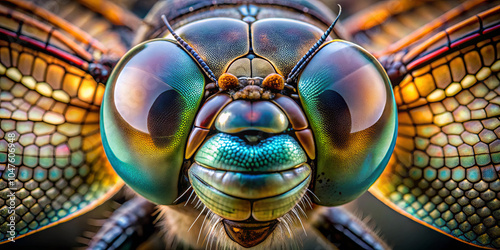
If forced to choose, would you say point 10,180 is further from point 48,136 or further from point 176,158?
point 176,158

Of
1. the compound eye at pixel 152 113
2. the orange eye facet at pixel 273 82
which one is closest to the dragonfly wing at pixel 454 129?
the orange eye facet at pixel 273 82

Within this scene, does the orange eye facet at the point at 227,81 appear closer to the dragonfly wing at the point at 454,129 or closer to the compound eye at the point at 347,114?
the compound eye at the point at 347,114

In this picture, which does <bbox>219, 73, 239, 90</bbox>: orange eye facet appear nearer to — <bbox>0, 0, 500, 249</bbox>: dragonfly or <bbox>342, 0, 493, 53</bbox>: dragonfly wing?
<bbox>0, 0, 500, 249</bbox>: dragonfly

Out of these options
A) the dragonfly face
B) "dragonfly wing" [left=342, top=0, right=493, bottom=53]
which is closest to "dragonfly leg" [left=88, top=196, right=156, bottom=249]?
the dragonfly face

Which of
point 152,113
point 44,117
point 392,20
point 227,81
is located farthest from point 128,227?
point 392,20

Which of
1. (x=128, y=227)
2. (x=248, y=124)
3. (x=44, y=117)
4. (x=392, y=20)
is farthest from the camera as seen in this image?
(x=392, y=20)

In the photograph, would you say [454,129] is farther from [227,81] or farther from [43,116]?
[43,116]

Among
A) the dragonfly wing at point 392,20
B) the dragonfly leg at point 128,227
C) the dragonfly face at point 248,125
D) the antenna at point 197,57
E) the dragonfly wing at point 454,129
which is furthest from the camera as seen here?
the dragonfly wing at point 392,20

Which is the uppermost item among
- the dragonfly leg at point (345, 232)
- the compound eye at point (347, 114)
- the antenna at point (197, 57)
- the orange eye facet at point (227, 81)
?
the antenna at point (197, 57)

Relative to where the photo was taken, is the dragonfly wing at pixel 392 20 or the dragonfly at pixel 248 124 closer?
the dragonfly at pixel 248 124
